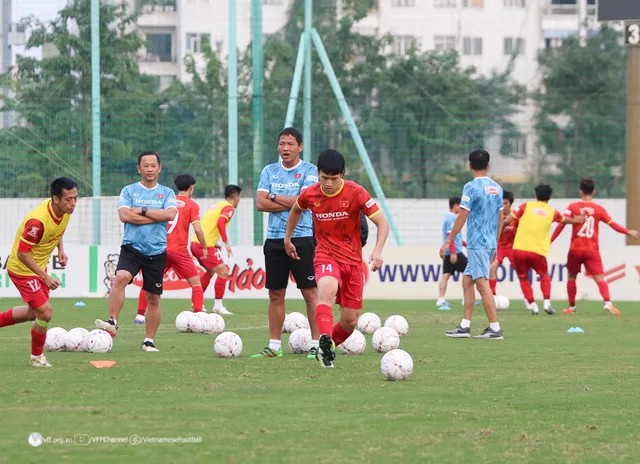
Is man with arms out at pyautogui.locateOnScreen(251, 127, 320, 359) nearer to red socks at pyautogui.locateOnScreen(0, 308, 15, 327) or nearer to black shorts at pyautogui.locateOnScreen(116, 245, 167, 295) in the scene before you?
black shorts at pyautogui.locateOnScreen(116, 245, 167, 295)

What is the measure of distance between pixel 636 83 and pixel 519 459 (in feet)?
68.7

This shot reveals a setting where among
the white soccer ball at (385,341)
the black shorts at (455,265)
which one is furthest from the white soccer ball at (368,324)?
the black shorts at (455,265)

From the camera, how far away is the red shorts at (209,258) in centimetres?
Answer: 1997

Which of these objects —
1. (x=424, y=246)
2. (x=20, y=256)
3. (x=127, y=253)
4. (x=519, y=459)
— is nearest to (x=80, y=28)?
(x=424, y=246)

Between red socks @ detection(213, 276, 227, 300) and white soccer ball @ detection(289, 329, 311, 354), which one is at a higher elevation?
white soccer ball @ detection(289, 329, 311, 354)

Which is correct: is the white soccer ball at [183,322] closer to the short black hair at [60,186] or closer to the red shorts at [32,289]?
the red shorts at [32,289]

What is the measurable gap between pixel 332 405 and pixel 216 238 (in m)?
12.4

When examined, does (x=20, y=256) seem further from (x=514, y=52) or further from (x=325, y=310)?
(x=514, y=52)

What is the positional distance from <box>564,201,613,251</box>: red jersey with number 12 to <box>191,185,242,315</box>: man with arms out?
582 cm

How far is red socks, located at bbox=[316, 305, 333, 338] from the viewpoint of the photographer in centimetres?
1091

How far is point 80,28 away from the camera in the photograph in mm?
28125

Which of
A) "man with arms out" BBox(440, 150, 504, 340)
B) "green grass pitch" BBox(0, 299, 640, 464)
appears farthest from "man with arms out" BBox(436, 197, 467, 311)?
"green grass pitch" BBox(0, 299, 640, 464)

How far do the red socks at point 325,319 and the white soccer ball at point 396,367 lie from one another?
0.80 meters

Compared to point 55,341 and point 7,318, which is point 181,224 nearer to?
point 55,341
